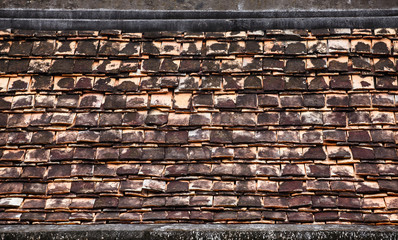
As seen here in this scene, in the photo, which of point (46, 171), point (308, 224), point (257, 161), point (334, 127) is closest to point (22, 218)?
point (46, 171)

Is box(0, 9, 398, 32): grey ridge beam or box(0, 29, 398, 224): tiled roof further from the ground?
box(0, 9, 398, 32): grey ridge beam

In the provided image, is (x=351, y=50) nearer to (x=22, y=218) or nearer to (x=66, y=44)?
(x=66, y=44)

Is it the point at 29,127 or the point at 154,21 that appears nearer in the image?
the point at 29,127

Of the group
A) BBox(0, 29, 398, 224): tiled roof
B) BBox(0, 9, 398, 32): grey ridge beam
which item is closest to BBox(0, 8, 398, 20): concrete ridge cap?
BBox(0, 9, 398, 32): grey ridge beam

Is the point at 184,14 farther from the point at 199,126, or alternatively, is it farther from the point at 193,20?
the point at 199,126

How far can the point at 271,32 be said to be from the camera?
568 cm

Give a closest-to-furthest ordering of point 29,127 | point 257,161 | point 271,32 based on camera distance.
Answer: point 257,161 → point 29,127 → point 271,32

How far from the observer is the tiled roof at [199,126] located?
15.6 feet

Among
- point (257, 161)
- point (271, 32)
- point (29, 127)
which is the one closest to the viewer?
point (257, 161)

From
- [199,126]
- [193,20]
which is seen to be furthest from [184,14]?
[199,126]

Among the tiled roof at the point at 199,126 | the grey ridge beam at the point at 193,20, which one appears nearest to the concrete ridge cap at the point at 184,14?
the grey ridge beam at the point at 193,20

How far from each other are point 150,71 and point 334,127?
2.14 metres

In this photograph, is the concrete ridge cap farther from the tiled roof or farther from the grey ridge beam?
the tiled roof

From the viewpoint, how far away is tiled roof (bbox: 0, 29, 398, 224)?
15.6ft
